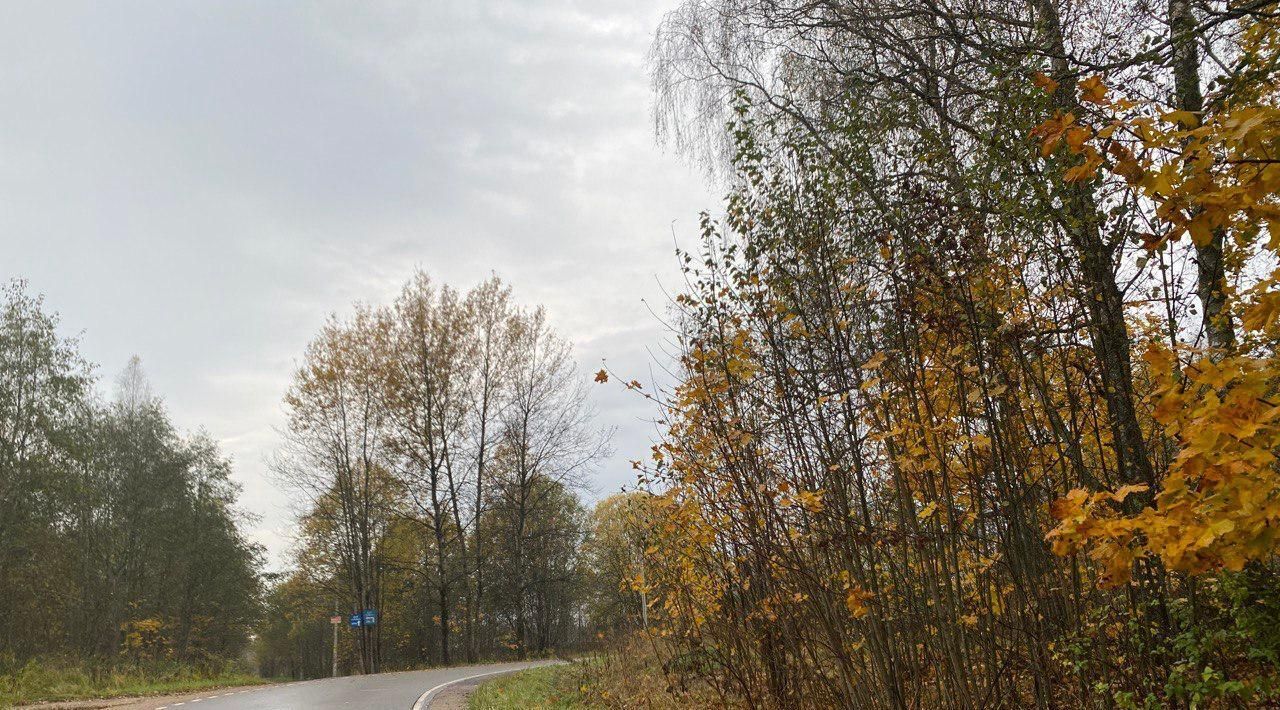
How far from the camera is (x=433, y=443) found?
23.1 metres

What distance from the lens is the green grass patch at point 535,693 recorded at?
9.39 metres

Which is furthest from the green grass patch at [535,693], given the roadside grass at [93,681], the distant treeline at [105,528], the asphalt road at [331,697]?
the distant treeline at [105,528]

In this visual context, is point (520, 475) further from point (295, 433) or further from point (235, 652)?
point (235, 652)

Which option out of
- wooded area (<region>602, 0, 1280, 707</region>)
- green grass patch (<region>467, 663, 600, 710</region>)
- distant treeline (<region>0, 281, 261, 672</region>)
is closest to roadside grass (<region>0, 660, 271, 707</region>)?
distant treeline (<region>0, 281, 261, 672</region>)

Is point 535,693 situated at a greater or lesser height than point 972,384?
lesser

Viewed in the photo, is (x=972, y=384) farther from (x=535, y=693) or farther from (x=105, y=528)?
(x=105, y=528)

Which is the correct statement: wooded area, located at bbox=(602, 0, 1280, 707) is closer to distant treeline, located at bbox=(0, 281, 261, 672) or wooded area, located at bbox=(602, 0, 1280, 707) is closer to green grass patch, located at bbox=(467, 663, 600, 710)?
green grass patch, located at bbox=(467, 663, 600, 710)

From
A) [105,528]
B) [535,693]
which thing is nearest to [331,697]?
[535,693]

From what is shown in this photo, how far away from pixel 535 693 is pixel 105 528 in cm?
2253

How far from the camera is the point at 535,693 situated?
10812mm

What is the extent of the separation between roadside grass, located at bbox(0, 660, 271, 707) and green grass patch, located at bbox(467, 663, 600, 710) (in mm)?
7576

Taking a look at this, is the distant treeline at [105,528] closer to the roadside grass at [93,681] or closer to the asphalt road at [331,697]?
the roadside grass at [93,681]

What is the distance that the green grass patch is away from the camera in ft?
30.8

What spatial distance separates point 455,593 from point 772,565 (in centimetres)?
2514
